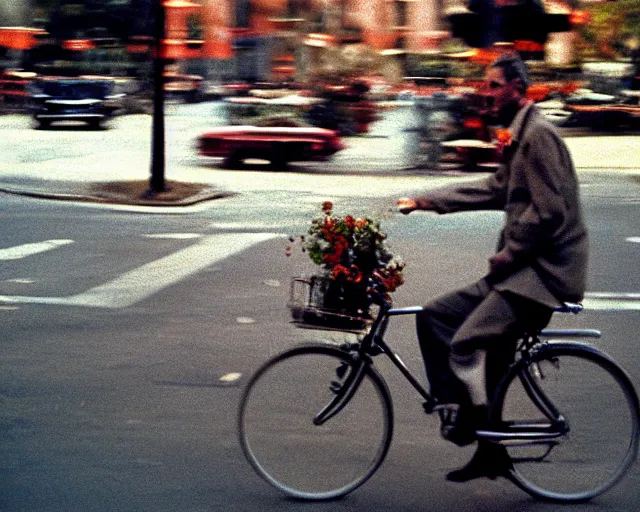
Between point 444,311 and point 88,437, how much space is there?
2.05m

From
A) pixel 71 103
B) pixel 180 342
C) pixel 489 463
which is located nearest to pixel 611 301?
pixel 180 342

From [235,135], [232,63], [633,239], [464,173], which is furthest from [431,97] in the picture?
[232,63]

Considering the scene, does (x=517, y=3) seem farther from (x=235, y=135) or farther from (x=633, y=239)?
(x=633, y=239)

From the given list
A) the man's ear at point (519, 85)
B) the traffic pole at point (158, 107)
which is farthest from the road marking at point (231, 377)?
the traffic pole at point (158, 107)

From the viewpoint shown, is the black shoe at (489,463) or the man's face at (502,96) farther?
the black shoe at (489,463)

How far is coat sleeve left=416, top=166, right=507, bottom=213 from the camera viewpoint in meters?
4.96

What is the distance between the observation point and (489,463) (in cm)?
506

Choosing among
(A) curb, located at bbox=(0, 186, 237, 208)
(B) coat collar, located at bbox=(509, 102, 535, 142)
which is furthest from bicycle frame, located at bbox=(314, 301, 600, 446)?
(A) curb, located at bbox=(0, 186, 237, 208)

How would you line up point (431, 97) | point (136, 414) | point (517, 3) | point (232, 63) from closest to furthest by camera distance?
point (136, 414) → point (517, 3) → point (431, 97) → point (232, 63)

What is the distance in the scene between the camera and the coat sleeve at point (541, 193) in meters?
4.69

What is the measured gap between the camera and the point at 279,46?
125ft

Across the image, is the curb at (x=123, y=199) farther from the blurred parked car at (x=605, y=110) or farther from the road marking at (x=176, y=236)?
the blurred parked car at (x=605, y=110)

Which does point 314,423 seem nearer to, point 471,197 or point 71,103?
point 471,197

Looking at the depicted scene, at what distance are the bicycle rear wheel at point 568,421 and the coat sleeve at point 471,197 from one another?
2.06 feet
